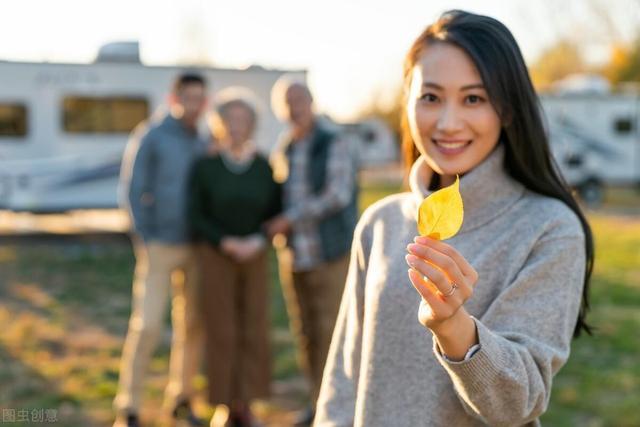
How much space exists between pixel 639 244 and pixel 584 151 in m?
7.31

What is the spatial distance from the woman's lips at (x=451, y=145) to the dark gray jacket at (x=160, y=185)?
2.81 metres

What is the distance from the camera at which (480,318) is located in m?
1.48

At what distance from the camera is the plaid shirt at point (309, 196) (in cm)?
406

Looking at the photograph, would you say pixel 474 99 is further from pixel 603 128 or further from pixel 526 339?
pixel 603 128

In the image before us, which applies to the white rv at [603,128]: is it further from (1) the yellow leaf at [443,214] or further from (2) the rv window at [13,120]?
(1) the yellow leaf at [443,214]

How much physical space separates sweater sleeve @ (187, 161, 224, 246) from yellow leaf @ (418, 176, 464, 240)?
2868 mm

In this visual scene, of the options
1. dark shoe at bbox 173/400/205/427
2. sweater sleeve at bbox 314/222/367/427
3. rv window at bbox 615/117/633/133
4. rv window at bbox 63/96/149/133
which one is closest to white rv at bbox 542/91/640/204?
rv window at bbox 615/117/633/133

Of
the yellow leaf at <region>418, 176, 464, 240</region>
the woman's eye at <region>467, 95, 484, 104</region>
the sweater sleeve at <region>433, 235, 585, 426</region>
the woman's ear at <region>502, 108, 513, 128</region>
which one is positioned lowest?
the sweater sleeve at <region>433, 235, 585, 426</region>

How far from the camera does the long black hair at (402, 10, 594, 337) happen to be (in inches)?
59.2

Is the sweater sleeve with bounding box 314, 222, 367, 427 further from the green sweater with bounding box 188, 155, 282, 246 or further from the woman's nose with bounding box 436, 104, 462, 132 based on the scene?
the green sweater with bounding box 188, 155, 282, 246

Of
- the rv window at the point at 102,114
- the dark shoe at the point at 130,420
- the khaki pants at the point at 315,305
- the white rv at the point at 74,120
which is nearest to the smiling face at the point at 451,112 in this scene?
the khaki pants at the point at 315,305

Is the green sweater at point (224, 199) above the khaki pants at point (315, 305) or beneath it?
above

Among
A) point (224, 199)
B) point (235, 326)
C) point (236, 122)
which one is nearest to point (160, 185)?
point (224, 199)

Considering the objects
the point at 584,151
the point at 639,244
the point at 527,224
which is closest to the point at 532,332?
the point at 527,224
